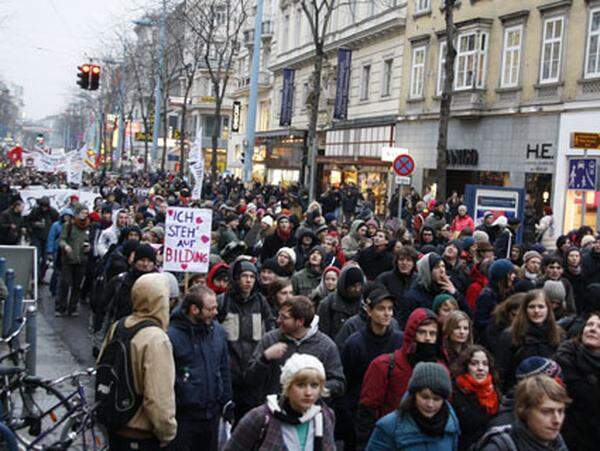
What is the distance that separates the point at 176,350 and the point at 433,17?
100 ft

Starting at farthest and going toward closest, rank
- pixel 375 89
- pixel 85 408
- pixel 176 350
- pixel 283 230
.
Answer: pixel 375 89 → pixel 283 230 → pixel 85 408 → pixel 176 350

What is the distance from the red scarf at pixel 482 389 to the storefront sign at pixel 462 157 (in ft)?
85.6

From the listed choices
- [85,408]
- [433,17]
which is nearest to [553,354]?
[85,408]

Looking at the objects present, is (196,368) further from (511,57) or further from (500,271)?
(511,57)

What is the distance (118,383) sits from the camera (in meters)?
5.50

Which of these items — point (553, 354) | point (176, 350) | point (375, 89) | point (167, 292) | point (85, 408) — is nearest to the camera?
point (167, 292)

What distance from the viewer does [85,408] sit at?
7.60 meters

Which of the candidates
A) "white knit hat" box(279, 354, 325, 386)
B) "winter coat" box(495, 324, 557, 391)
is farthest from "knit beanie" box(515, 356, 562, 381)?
"white knit hat" box(279, 354, 325, 386)

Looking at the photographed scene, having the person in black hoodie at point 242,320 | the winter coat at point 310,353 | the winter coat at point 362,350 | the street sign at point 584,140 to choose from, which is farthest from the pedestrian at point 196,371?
the street sign at point 584,140

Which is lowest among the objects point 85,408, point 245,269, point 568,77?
point 85,408

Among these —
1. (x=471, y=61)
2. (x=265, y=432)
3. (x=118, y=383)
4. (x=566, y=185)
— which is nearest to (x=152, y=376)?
(x=118, y=383)

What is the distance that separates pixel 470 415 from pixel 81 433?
3.45 meters

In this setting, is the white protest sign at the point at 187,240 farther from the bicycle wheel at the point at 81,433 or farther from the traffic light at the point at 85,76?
the traffic light at the point at 85,76

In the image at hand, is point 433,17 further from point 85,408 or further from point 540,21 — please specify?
point 85,408
